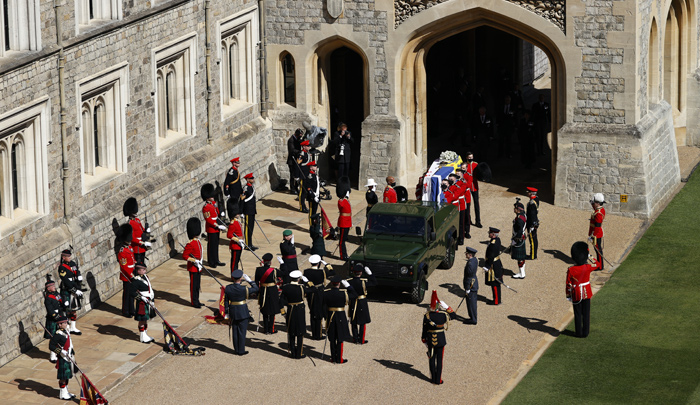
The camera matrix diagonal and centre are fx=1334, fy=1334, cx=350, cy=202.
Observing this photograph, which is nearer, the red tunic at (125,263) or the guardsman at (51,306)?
the guardsman at (51,306)

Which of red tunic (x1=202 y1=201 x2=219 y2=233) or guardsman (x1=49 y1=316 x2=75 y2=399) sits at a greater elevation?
red tunic (x1=202 y1=201 x2=219 y2=233)

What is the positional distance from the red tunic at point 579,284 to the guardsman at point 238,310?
5.65 meters

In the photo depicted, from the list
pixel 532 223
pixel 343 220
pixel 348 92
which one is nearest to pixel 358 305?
pixel 343 220

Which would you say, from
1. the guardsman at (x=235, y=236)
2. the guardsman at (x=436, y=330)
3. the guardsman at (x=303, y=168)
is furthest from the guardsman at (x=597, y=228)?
the guardsman at (x=235, y=236)

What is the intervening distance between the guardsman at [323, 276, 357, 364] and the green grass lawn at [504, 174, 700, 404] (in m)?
2.96

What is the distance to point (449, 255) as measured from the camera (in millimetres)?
26734

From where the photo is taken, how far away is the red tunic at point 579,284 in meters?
23.2

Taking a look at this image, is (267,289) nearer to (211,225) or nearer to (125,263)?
(125,263)

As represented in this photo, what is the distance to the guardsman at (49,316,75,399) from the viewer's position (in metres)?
20.4

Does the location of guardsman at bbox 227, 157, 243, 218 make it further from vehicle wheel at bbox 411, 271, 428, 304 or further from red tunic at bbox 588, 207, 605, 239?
red tunic at bbox 588, 207, 605, 239

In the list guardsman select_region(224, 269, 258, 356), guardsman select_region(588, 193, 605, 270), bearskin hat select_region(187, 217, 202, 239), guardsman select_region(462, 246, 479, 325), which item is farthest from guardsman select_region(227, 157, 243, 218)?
guardsman select_region(588, 193, 605, 270)

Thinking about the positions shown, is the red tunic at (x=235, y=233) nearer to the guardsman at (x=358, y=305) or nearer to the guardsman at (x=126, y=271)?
the guardsman at (x=126, y=271)

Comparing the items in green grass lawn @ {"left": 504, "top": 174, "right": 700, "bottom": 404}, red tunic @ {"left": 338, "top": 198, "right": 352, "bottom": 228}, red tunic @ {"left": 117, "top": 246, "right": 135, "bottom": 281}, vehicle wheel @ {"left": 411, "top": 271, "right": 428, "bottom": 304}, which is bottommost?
green grass lawn @ {"left": 504, "top": 174, "right": 700, "bottom": 404}

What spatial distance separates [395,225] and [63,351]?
298 inches
